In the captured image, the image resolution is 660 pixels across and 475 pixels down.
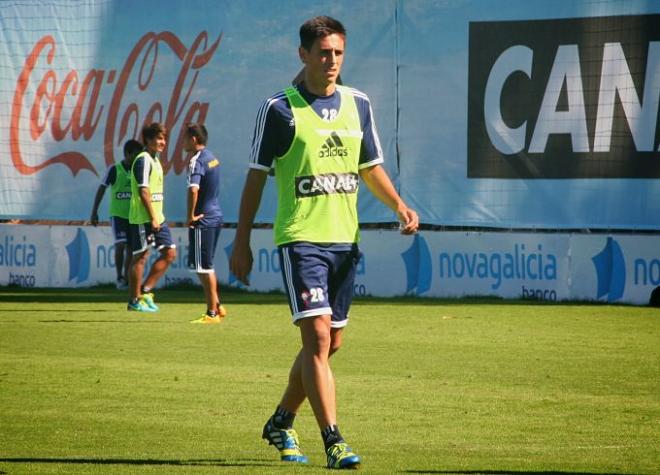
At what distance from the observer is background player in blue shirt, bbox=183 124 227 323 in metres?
16.2

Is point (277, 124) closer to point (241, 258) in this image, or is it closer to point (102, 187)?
point (241, 258)

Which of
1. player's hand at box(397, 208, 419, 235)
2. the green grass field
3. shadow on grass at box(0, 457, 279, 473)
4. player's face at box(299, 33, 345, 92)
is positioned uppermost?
player's face at box(299, 33, 345, 92)

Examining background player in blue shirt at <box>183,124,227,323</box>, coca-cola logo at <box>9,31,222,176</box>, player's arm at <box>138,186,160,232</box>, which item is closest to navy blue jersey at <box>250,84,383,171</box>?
background player in blue shirt at <box>183,124,227,323</box>

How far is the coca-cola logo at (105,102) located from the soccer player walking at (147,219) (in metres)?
5.45

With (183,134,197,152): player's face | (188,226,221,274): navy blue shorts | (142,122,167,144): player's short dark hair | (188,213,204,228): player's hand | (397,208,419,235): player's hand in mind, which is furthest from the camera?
(142,122,167,144): player's short dark hair

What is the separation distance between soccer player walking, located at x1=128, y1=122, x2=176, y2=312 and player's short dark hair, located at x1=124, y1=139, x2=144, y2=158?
4155 mm

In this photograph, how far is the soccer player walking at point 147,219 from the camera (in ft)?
57.2

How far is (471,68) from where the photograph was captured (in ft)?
67.9

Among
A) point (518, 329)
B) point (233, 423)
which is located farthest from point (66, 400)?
point (518, 329)

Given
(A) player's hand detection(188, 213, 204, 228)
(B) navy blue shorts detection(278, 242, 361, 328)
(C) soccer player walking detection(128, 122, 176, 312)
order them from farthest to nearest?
(C) soccer player walking detection(128, 122, 176, 312) → (A) player's hand detection(188, 213, 204, 228) → (B) navy blue shorts detection(278, 242, 361, 328)

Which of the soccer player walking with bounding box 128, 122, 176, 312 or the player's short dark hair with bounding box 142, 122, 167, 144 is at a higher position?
the player's short dark hair with bounding box 142, 122, 167, 144

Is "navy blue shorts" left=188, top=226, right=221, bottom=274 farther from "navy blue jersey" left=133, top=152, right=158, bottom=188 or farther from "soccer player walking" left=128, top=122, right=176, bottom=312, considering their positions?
"navy blue jersey" left=133, top=152, right=158, bottom=188

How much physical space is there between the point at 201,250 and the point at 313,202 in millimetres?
9257

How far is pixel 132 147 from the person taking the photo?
Result: 72.6 feet
